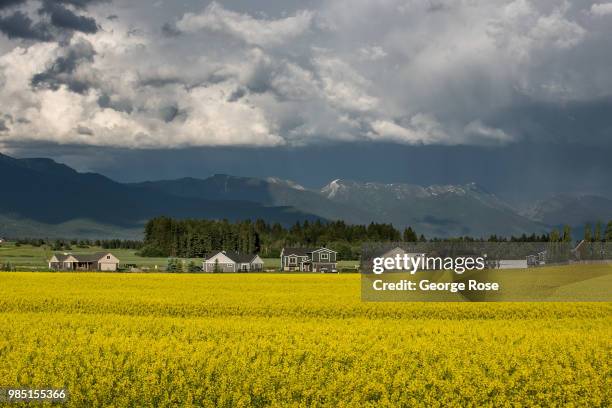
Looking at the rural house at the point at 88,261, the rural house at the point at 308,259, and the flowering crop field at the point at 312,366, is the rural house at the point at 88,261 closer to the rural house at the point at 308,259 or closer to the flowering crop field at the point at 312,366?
the rural house at the point at 308,259

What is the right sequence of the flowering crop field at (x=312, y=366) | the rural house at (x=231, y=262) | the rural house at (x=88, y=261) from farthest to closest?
the rural house at (x=88, y=261) < the rural house at (x=231, y=262) < the flowering crop field at (x=312, y=366)

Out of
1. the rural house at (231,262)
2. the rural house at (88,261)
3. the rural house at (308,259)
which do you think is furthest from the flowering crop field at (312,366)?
the rural house at (88,261)

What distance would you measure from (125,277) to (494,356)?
53277mm

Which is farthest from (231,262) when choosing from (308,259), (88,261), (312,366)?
(312,366)

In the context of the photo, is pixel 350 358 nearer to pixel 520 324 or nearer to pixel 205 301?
pixel 520 324

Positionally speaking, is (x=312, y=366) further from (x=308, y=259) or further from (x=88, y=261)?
(x=88, y=261)

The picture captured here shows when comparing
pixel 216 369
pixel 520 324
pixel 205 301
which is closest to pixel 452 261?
pixel 520 324

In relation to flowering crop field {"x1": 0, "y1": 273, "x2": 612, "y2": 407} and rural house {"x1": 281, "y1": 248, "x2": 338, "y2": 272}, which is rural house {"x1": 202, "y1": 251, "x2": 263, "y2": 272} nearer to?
rural house {"x1": 281, "y1": 248, "x2": 338, "y2": 272}

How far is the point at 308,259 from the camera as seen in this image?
15838 centimetres

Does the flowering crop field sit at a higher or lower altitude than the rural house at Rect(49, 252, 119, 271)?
higher

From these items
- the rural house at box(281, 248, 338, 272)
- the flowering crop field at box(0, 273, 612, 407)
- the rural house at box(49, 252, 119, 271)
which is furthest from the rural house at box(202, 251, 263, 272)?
the flowering crop field at box(0, 273, 612, 407)

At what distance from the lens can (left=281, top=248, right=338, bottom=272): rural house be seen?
499 ft

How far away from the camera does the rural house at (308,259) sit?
152125 mm

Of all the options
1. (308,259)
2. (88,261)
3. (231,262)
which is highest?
(308,259)
